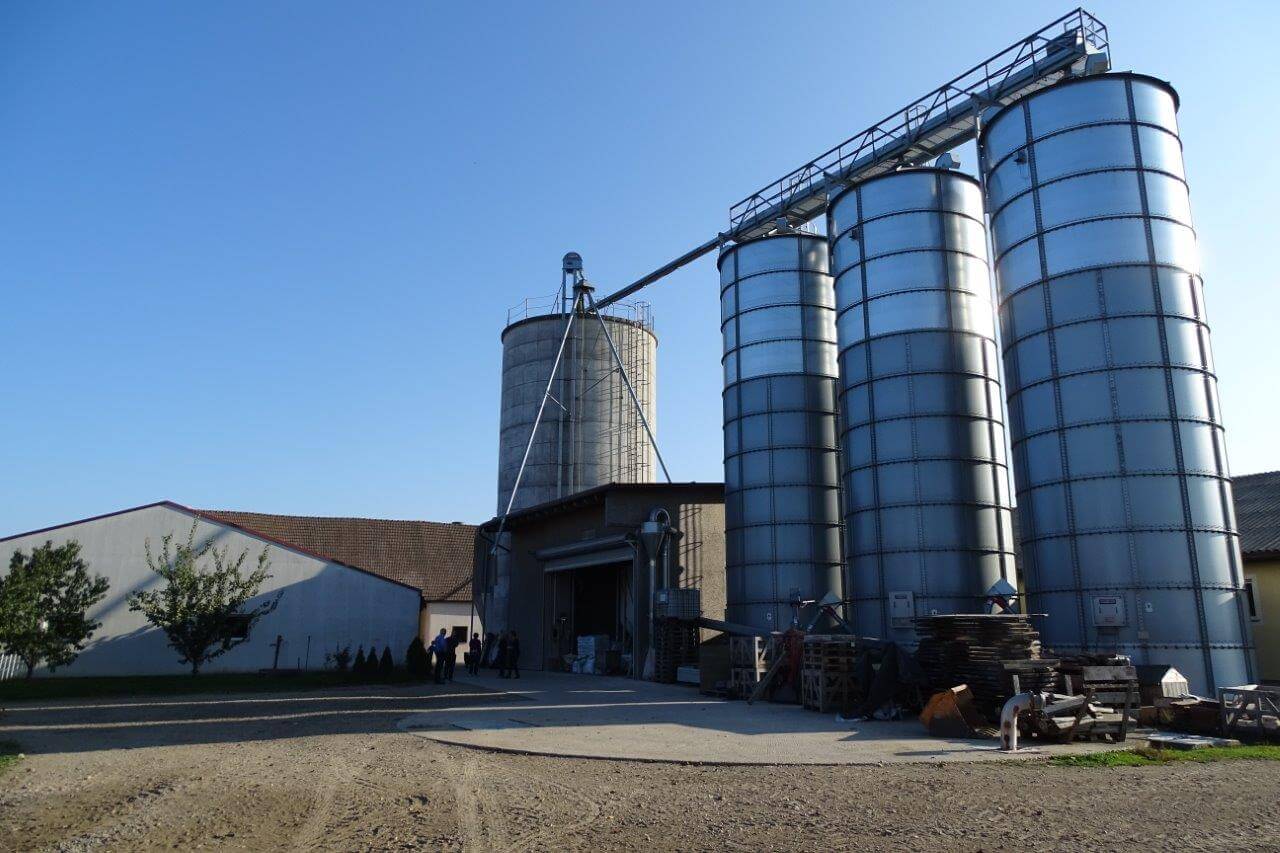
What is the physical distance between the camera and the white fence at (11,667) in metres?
29.9

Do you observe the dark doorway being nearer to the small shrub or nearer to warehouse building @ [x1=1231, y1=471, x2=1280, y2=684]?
the small shrub

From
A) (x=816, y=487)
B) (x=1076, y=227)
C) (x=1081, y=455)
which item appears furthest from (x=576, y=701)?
(x=1076, y=227)

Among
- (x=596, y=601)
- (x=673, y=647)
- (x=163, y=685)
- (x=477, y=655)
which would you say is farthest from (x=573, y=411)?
(x=163, y=685)

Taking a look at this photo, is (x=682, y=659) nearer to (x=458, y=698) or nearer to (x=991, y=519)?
(x=458, y=698)

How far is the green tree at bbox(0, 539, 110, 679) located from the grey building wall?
3.14 ft

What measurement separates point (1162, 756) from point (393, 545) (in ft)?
149

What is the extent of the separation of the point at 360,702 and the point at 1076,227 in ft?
62.5

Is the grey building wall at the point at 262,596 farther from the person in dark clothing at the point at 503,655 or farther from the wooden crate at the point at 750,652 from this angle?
the wooden crate at the point at 750,652

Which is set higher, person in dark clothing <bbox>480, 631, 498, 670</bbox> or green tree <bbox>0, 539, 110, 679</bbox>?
green tree <bbox>0, 539, 110, 679</bbox>

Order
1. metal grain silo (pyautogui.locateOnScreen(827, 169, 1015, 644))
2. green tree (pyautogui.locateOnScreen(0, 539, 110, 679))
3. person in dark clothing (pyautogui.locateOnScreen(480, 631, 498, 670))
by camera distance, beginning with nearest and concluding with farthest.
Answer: metal grain silo (pyautogui.locateOnScreen(827, 169, 1015, 644))
green tree (pyautogui.locateOnScreen(0, 539, 110, 679))
person in dark clothing (pyautogui.locateOnScreen(480, 631, 498, 670))

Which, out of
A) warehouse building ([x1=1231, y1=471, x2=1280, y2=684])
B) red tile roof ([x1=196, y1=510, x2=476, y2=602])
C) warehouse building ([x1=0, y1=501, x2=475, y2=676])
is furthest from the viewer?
red tile roof ([x1=196, y1=510, x2=476, y2=602])

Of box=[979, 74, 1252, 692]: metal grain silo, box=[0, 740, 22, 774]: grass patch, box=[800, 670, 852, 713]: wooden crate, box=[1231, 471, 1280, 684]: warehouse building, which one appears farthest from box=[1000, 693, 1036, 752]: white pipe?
box=[1231, 471, 1280, 684]: warehouse building

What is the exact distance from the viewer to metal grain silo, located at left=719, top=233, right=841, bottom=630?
85.3 feet

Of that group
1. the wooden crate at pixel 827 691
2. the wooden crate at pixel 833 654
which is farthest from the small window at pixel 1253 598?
the wooden crate at pixel 827 691
